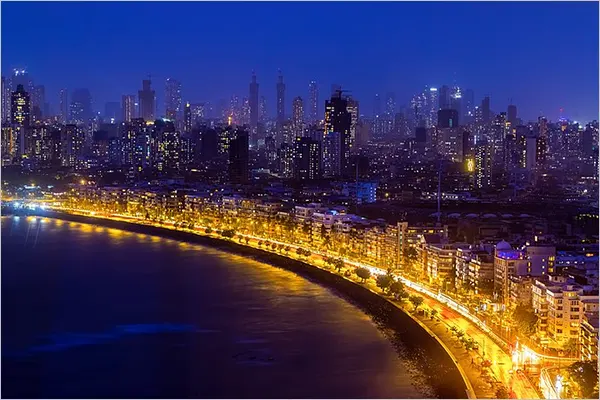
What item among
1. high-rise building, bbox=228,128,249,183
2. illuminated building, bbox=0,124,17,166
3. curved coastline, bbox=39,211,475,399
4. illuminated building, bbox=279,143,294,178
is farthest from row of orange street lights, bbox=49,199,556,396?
illuminated building, bbox=0,124,17,166

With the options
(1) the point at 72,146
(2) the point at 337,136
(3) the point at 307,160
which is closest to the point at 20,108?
(1) the point at 72,146

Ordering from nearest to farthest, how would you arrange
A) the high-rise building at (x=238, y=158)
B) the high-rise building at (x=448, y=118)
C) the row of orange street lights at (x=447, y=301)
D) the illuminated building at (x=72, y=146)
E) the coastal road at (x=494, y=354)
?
the coastal road at (x=494, y=354)
the row of orange street lights at (x=447, y=301)
the high-rise building at (x=238, y=158)
the high-rise building at (x=448, y=118)
the illuminated building at (x=72, y=146)

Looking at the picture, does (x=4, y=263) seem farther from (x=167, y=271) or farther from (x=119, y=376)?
(x=119, y=376)

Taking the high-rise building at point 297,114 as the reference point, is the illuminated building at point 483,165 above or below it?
below

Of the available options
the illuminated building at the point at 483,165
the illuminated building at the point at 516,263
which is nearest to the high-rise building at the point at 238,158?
the illuminated building at the point at 483,165

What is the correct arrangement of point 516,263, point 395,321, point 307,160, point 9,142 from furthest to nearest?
point 9,142, point 307,160, point 516,263, point 395,321

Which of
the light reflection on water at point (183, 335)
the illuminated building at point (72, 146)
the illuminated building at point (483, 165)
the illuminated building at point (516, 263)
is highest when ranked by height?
the illuminated building at point (72, 146)

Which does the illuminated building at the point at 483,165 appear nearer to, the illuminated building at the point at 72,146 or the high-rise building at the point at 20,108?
the illuminated building at the point at 72,146

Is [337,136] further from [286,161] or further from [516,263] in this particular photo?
[516,263]
